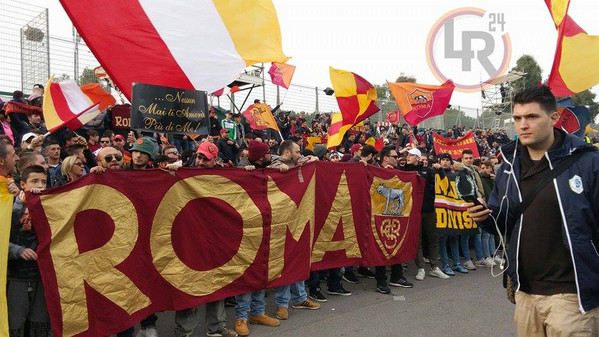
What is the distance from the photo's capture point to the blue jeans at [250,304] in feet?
16.1

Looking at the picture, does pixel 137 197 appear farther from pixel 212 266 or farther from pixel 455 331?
pixel 455 331

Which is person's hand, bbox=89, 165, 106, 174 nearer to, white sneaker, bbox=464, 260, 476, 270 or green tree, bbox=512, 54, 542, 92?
white sneaker, bbox=464, 260, 476, 270

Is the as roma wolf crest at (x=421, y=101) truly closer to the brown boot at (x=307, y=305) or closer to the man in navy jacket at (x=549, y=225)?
the brown boot at (x=307, y=305)

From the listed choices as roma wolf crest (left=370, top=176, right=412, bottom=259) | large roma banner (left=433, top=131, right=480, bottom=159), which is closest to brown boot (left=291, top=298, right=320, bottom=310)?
as roma wolf crest (left=370, top=176, right=412, bottom=259)

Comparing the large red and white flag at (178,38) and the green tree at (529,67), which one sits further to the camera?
the green tree at (529,67)

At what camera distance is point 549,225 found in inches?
109

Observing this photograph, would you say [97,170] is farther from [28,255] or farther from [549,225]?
[549,225]

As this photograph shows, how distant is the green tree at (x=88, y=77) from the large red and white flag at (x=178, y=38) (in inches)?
297

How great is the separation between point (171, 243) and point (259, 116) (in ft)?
25.2

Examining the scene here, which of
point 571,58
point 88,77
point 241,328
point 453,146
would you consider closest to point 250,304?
point 241,328

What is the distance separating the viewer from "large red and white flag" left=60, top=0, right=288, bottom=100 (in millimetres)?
3734

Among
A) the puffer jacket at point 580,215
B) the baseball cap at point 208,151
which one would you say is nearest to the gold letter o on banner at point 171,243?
the baseball cap at point 208,151

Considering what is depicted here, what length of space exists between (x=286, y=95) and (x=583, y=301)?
15.4 meters

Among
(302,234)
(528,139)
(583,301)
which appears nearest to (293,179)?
(302,234)
